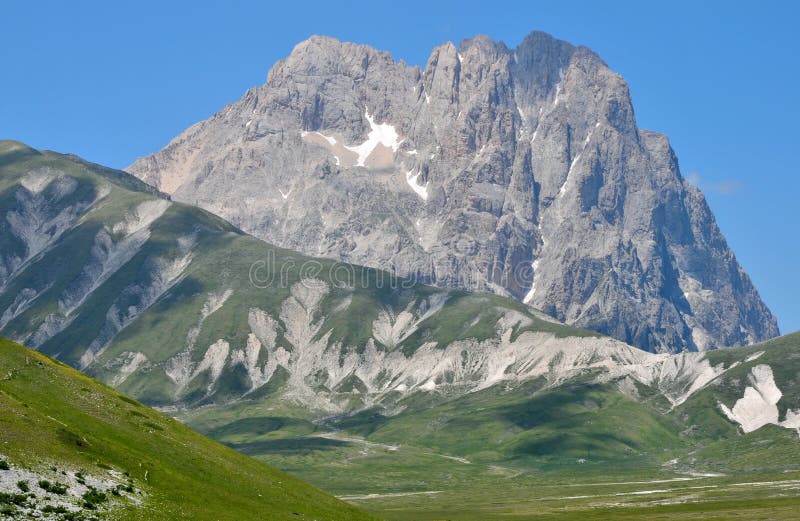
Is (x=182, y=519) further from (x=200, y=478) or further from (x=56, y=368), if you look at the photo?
(x=56, y=368)

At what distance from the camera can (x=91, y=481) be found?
81500 mm

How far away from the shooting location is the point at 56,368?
367 ft

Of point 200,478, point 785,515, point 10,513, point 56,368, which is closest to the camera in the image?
point 10,513

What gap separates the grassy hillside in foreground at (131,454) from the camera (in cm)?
8294

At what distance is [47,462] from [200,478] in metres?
23.7

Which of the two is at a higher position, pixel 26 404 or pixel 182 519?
pixel 26 404

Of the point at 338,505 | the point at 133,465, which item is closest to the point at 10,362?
the point at 133,465

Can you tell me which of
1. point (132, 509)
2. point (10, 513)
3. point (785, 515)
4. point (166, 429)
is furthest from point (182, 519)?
point (785, 515)

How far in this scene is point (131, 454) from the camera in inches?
3762

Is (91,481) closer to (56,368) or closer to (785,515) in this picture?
(56,368)

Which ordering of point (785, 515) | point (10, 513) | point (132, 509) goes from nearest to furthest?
1. point (10, 513)
2. point (132, 509)
3. point (785, 515)

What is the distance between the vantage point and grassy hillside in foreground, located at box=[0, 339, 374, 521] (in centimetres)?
8294

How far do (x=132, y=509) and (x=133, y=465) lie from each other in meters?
13.6

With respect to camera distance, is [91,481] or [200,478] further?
[200,478]
